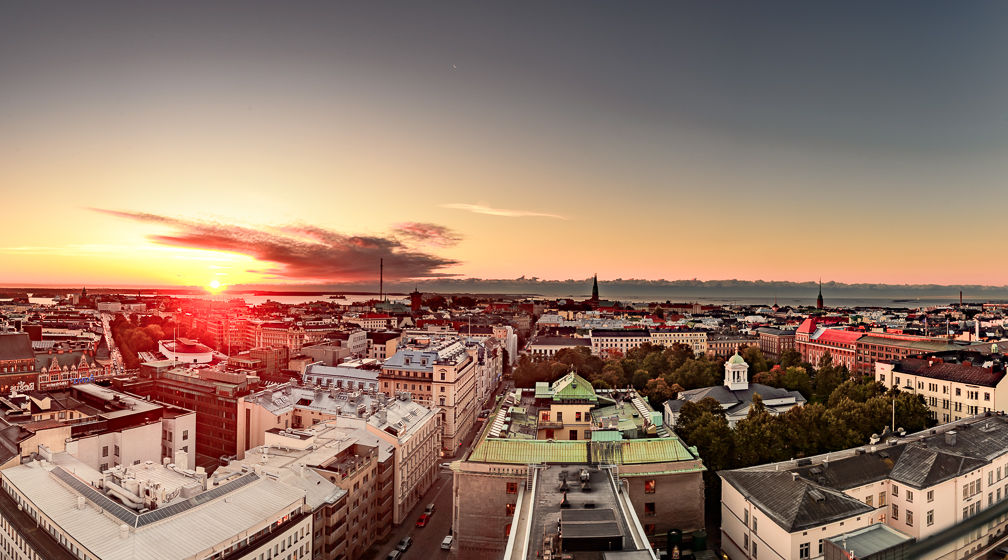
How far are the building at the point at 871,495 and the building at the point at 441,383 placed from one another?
34.0 meters

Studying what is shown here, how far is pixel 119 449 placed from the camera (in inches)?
1823

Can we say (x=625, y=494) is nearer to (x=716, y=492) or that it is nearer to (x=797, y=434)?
(x=716, y=492)

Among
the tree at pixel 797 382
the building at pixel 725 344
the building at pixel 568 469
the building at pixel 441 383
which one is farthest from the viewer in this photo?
the building at pixel 725 344

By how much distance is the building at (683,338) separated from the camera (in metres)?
141

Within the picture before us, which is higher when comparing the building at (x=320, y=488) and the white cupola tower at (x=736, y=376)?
the white cupola tower at (x=736, y=376)

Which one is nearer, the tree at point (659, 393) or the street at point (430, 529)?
the street at point (430, 529)

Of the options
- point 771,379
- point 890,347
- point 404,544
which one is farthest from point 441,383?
point 890,347

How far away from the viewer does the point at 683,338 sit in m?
142

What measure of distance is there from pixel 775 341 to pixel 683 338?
20.8 m

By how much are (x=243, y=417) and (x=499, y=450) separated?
30.3 metres

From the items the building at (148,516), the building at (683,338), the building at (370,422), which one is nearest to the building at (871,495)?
the building at (370,422)

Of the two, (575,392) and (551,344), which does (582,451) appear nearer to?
(575,392)

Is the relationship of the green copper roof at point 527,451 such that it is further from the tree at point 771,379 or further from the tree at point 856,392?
the tree at point 771,379

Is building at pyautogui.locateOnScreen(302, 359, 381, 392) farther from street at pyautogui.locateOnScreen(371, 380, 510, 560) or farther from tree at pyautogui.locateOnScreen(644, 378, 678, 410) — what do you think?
tree at pyautogui.locateOnScreen(644, 378, 678, 410)
